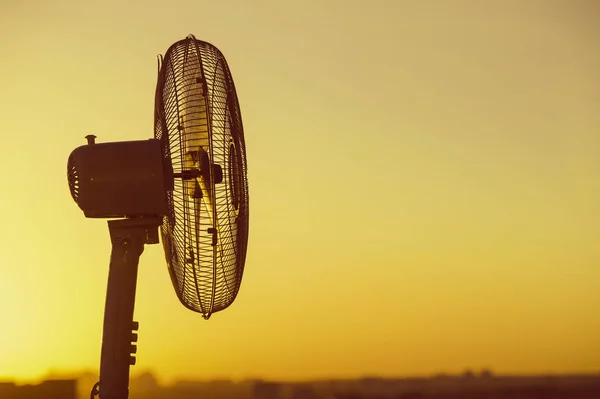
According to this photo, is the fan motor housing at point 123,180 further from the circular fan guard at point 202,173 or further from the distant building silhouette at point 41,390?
the distant building silhouette at point 41,390

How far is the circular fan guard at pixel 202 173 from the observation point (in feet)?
20.2

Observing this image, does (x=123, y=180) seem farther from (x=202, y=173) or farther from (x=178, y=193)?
(x=202, y=173)

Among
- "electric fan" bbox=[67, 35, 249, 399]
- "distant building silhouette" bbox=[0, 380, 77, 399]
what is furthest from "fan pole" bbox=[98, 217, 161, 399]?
"distant building silhouette" bbox=[0, 380, 77, 399]

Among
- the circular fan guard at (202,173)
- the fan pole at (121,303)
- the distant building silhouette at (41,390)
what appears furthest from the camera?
the distant building silhouette at (41,390)

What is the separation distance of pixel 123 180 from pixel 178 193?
388mm

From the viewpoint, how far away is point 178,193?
6.61m

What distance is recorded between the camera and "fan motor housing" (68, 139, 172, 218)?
653 cm

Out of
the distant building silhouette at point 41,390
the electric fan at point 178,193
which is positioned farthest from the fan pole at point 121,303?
the distant building silhouette at point 41,390

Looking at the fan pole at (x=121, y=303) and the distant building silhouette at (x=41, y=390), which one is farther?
the distant building silhouette at (x=41, y=390)

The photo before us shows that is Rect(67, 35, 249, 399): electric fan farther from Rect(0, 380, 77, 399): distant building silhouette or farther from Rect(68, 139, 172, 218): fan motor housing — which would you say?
Rect(0, 380, 77, 399): distant building silhouette

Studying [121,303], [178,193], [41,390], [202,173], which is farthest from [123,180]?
[41,390]

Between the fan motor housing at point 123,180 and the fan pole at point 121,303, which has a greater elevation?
the fan motor housing at point 123,180

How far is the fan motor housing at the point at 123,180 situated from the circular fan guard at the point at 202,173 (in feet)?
0.39

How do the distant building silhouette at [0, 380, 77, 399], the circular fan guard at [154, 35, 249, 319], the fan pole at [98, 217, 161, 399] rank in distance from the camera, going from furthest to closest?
the distant building silhouette at [0, 380, 77, 399] → the fan pole at [98, 217, 161, 399] → the circular fan guard at [154, 35, 249, 319]
